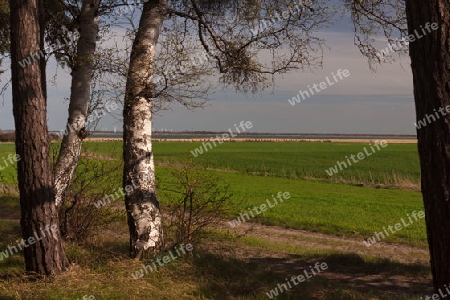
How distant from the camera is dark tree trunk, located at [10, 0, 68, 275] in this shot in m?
7.30

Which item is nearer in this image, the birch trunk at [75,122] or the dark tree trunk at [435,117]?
the dark tree trunk at [435,117]

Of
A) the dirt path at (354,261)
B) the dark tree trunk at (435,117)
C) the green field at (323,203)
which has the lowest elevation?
the green field at (323,203)

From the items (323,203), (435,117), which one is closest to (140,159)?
(435,117)

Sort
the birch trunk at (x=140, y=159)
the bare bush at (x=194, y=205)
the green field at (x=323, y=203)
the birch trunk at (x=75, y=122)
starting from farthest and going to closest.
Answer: the green field at (x=323, y=203) < the birch trunk at (x=75, y=122) < the bare bush at (x=194, y=205) < the birch trunk at (x=140, y=159)

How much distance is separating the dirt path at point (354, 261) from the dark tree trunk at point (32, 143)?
3550 mm

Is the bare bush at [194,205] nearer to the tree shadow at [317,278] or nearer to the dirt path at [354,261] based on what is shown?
the dirt path at [354,261]

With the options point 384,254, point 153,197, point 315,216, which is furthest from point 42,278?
point 315,216

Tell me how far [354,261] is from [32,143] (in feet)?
21.2

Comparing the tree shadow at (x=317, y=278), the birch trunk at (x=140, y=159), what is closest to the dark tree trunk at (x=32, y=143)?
the birch trunk at (x=140, y=159)

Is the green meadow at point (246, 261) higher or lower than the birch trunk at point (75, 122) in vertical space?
lower

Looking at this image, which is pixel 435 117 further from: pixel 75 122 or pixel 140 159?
pixel 75 122

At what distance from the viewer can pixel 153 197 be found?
351 inches

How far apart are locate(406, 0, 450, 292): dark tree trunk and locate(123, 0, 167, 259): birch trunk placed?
518cm

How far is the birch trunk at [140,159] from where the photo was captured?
8.74 meters
